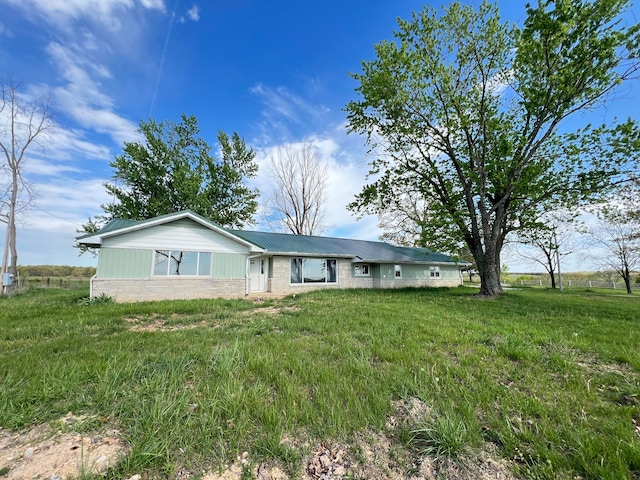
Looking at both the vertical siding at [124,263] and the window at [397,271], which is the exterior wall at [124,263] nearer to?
the vertical siding at [124,263]

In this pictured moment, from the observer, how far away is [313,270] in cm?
1670

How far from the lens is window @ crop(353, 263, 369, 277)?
1867cm

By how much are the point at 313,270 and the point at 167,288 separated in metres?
8.23

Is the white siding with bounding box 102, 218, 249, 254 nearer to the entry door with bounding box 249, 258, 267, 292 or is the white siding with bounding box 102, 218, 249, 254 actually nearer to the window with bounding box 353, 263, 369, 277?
the entry door with bounding box 249, 258, 267, 292

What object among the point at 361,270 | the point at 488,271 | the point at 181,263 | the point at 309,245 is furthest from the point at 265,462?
the point at 361,270

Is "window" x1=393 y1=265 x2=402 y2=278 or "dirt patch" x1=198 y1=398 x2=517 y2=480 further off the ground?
"window" x1=393 y1=265 x2=402 y2=278

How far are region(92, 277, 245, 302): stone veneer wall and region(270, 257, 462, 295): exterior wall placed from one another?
2684 mm

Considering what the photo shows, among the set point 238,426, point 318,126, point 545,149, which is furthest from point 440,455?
point 318,126

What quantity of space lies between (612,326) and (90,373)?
1069cm

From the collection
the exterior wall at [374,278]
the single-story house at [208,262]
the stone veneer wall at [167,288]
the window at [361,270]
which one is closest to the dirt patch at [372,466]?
the stone veneer wall at [167,288]

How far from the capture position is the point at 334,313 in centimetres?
776

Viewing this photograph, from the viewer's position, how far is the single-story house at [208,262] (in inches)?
431

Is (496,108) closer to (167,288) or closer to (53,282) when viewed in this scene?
(167,288)

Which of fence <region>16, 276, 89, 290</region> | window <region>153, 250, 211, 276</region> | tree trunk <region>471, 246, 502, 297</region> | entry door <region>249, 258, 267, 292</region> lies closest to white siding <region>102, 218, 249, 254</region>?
window <region>153, 250, 211, 276</region>
